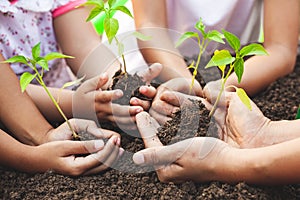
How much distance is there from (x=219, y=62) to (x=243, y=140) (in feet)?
0.78

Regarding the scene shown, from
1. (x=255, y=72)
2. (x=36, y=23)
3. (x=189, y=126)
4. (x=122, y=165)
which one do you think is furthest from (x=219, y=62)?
(x=36, y=23)

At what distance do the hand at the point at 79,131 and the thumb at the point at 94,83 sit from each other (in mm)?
104

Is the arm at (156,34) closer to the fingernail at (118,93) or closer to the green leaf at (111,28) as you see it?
the fingernail at (118,93)

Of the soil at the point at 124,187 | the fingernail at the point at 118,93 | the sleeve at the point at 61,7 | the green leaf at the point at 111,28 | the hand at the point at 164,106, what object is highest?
the green leaf at the point at 111,28

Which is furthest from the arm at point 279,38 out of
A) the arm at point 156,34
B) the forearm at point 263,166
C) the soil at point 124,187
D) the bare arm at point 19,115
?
the bare arm at point 19,115

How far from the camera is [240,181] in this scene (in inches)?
36.9

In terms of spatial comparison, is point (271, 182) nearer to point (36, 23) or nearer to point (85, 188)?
point (85, 188)

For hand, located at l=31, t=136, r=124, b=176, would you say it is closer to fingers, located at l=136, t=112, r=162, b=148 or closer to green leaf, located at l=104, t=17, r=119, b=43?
fingers, located at l=136, t=112, r=162, b=148

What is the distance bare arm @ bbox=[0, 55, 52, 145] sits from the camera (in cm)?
118

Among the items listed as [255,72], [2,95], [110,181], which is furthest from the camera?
[255,72]

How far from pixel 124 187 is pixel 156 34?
66cm

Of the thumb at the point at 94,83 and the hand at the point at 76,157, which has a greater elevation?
the thumb at the point at 94,83

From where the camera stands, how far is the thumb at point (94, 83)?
119 centimetres

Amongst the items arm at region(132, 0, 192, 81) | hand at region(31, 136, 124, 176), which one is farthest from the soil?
arm at region(132, 0, 192, 81)
